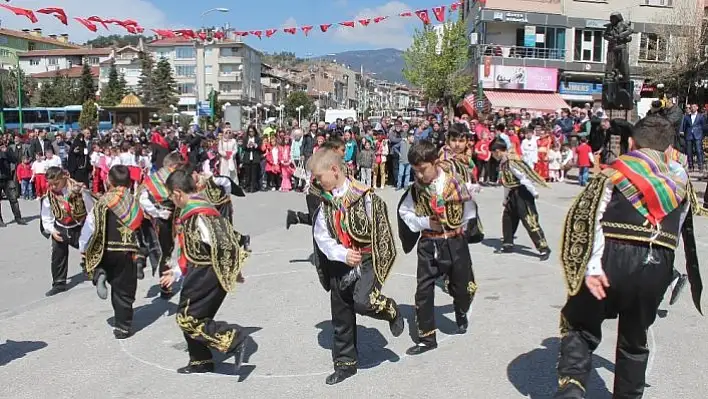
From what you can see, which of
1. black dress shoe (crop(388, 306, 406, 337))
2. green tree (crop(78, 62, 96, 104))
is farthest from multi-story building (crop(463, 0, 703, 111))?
green tree (crop(78, 62, 96, 104))

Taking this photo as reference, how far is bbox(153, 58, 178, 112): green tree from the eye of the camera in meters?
81.1

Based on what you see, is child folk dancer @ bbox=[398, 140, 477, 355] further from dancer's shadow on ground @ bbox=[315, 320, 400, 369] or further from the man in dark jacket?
the man in dark jacket

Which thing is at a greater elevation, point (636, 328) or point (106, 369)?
point (636, 328)

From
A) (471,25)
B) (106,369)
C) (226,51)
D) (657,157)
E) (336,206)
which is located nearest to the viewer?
(657,157)

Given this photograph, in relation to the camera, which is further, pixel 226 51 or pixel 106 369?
pixel 226 51

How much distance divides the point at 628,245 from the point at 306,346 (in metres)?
3.01

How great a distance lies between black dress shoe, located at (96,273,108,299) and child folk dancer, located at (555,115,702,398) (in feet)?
13.8

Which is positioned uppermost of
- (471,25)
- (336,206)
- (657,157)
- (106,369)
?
(471,25)

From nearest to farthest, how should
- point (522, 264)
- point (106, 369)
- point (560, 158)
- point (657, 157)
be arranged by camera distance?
point (657, 157)
point (106, 369)
point (522, 264)
point (560, 158)

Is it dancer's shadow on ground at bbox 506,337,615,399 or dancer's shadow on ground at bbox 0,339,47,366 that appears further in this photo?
dancer's shadow on ground at bbox 0,339,47,366

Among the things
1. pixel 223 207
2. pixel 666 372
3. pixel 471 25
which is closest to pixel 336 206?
pixel 666 372

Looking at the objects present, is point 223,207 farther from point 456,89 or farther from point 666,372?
point 456,89

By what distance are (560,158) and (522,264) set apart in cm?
1114

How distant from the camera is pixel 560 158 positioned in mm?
19594
